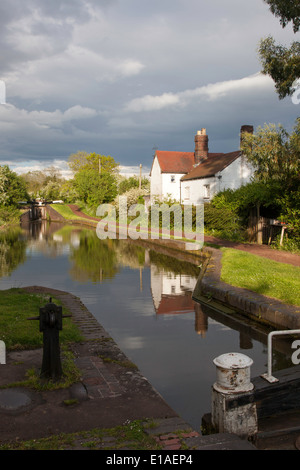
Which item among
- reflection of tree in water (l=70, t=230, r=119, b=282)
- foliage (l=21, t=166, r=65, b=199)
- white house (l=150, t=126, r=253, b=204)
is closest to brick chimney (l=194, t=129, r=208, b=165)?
white house (l=150, t=126, r=253, b=204)

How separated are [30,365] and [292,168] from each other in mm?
13738

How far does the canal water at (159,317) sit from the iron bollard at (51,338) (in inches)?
64.6

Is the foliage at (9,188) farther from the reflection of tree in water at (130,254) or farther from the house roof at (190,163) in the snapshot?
the reflection of tree in water at (130,254)

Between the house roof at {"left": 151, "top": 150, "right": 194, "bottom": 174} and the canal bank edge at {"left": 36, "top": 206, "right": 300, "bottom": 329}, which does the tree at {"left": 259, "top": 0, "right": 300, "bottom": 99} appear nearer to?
the canal bank edge at {"left": 36, "top": 206, "right": 300, "bottom": 329}

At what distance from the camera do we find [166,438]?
3637 mm

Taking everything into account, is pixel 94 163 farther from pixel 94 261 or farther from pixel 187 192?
pixel 94 261

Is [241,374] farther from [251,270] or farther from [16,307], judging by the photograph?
[251,270]

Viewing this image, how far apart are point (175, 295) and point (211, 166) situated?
82.2 ft

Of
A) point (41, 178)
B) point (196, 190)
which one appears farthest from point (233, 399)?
point (41, 178)

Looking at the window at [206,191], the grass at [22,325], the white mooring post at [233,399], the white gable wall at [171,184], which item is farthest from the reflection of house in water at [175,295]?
the white gable wall at [171,184]

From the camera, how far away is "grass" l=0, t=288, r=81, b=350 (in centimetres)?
637

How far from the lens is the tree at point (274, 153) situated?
1585cm

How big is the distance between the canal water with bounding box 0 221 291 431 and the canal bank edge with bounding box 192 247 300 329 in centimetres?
33

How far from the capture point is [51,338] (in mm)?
4953
